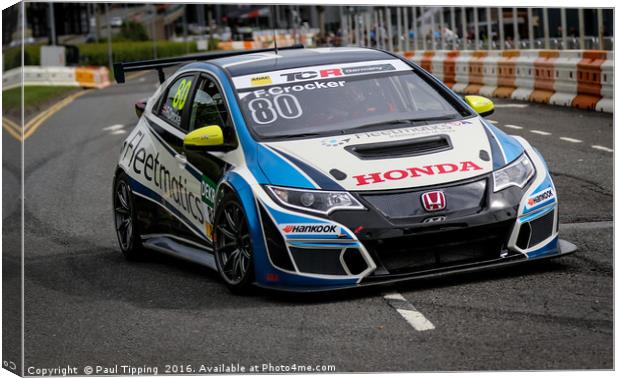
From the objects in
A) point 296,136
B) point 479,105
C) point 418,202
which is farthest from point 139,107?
point 418,202

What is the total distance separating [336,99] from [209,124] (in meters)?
0.79

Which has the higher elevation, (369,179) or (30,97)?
(30,97)

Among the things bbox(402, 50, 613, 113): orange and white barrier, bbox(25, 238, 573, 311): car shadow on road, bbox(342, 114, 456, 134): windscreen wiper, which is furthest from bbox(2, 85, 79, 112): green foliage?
bbox(402, 50, 613, 113): orange and white barrier

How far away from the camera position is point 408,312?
7.72 metres

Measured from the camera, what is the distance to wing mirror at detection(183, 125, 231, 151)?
8586mm

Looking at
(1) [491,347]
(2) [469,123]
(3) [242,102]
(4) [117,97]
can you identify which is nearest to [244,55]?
(3) [242,102]

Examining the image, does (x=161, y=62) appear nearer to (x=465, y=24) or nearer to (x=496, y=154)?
(x=465, y=24)

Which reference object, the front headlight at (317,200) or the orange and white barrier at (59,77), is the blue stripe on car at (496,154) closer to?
the front headlight at (317,200)

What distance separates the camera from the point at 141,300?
8.48 m

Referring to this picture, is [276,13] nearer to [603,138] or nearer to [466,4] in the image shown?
[466,4]

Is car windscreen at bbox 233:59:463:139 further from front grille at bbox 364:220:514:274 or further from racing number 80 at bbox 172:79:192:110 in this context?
front grille at bbox 364:220:514:274

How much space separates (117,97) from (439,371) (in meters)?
5.31

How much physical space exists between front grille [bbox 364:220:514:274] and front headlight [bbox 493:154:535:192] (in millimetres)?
208

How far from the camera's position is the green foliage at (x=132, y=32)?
337 inches
